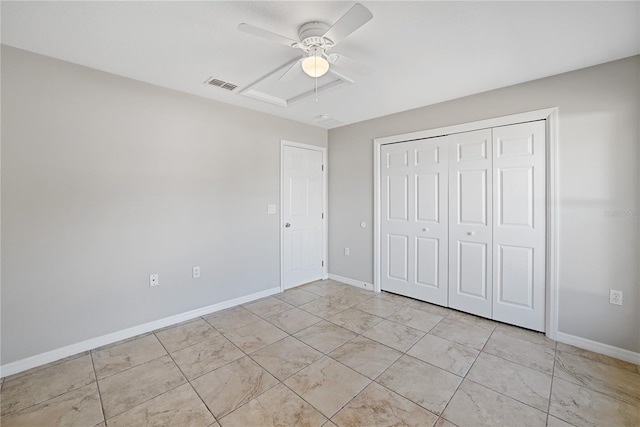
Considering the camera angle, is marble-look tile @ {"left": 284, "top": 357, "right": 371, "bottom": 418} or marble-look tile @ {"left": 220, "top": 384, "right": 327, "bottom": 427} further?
marble-look tile @ {"left": 284, "top": 357, "right": 371, "bottom": 418}

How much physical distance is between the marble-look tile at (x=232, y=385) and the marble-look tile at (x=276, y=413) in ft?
0.21

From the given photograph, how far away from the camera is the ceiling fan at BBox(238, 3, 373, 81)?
143cm

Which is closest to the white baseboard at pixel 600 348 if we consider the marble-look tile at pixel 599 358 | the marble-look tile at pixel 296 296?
the marble-look tile at pixel 599 358

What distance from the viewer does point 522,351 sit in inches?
92.6

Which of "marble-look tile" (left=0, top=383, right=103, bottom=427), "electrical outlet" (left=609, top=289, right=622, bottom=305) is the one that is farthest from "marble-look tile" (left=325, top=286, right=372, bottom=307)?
"marble-look tile" (left=0, top=383, right=103, bottom=427)

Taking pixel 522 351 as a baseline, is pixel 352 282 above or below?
above

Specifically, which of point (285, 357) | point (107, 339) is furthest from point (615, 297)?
point (107, 339)

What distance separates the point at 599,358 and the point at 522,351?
0.56m

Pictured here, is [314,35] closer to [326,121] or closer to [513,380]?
[326,121]

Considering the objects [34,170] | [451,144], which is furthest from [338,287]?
[34,170]

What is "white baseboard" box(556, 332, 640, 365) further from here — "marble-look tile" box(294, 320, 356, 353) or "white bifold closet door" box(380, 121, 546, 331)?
"marble-look tile" box(294, 320, 356, 353)

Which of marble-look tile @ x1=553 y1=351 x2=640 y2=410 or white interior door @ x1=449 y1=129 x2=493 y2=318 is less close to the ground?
white interior door @ x1=449 y1=129 x2=493 y2=318

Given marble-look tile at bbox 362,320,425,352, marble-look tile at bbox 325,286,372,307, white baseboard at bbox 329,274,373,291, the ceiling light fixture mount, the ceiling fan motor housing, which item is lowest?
marble-look tile at bbox 362,320,425,352

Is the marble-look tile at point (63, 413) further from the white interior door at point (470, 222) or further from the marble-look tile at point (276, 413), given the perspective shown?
the white interior door at point (470, 222)
